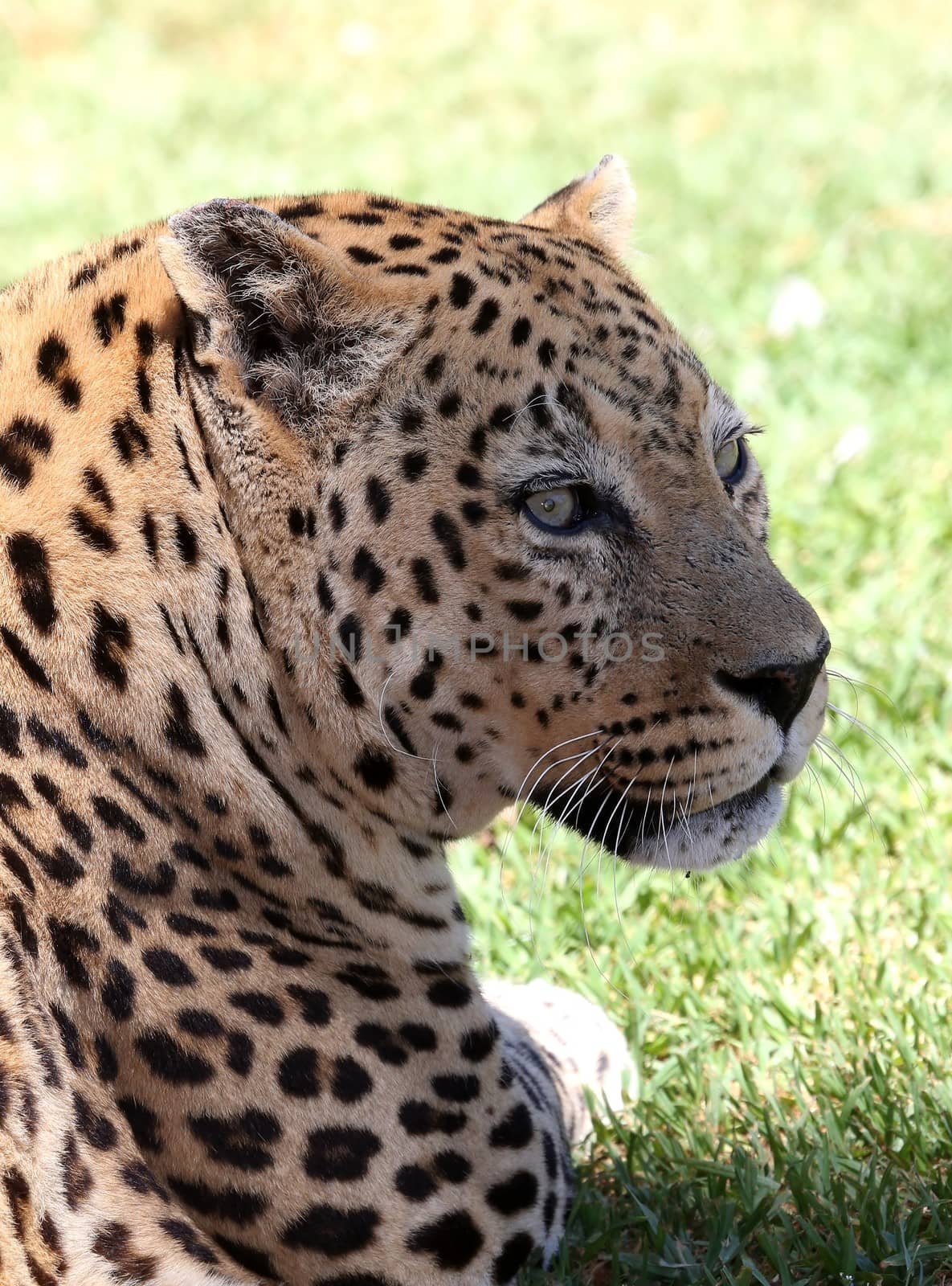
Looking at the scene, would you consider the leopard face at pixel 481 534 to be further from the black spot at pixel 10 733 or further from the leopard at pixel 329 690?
the black spot at pixel 10 733

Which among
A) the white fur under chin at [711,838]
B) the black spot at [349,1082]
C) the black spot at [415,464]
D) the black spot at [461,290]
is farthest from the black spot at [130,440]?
the white fur under chin at [711,838]

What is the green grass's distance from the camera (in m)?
3.44

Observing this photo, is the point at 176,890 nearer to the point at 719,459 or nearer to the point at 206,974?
the point at 206,974

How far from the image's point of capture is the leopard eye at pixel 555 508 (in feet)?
10.0

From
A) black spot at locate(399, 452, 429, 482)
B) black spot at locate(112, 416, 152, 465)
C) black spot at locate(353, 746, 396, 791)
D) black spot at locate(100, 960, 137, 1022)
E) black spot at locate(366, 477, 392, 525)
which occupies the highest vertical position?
black spot at locate(112, 416, 152, 465)

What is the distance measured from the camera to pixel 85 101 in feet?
53.4

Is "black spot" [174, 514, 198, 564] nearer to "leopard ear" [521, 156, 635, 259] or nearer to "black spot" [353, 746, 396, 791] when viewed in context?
"black spot" [353, 746, 396, 791]

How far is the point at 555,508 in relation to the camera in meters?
3.07

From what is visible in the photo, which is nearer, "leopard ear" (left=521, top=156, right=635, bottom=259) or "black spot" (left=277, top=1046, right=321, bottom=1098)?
"black spot" (left=277, top=1046, right=321, bottom=1098)

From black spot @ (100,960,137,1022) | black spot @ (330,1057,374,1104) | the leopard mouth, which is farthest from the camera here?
the leopard mouth

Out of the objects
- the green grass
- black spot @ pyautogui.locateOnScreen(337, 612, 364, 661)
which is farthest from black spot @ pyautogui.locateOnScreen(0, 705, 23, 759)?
the green grass

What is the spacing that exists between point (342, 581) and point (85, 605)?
0.48m

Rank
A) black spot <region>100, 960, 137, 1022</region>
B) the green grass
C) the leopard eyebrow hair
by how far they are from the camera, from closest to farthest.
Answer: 1. black spot <region>100, 960, 137, 1022</region>
2. the leopard eyebrow hair
3. the green grass

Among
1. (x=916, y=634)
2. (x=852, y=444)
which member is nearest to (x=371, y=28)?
(x=852, y=444)
